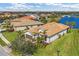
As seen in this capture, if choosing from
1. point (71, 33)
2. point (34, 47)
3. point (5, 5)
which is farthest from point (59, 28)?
point (5, 5)

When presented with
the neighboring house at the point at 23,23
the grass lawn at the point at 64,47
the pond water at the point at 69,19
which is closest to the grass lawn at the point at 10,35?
the neighboring house at the point at 23,23

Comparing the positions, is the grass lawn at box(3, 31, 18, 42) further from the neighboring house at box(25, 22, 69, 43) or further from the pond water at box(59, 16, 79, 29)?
the pond water at box(59, 16, 79, 29)

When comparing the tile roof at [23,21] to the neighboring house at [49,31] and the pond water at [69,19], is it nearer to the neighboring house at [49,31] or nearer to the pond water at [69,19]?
the neighboring house at [49,31]

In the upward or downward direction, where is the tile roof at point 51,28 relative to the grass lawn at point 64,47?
upward

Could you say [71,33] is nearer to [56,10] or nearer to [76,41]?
[76,41]


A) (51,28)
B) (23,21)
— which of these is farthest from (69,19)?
(23,21)

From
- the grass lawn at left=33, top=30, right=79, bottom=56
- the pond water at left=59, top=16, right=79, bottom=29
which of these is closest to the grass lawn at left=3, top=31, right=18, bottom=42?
the grass lawn at left=33, top=30, right=79, bottom=56
